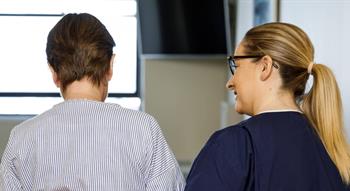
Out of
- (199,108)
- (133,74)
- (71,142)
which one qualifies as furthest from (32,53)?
(71,142)

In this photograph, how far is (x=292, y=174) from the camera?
4.40 ft

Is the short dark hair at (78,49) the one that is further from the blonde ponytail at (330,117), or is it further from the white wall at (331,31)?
the white wall at (331,31)

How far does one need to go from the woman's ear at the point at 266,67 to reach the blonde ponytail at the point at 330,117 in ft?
0.38

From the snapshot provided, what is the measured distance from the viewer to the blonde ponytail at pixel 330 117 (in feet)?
4.66

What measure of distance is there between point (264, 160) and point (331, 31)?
3.80ft

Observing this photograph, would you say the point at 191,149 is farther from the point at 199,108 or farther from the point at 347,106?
the point at 347,106

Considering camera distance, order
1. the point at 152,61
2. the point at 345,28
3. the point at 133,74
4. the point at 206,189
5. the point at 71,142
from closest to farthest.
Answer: the point at 206,189 < the point at 71,142 < the point at 345,28 < the point at 152,61 < the point at 133,74

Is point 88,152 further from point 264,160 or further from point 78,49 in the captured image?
point 264,160

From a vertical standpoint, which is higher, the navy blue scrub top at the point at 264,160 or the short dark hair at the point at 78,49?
the short dark hair at the point at 78,49

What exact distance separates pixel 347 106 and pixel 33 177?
1204mm

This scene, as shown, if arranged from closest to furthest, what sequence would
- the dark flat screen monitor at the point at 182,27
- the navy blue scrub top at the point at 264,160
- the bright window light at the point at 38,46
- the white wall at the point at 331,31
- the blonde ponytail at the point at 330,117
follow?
the navy blue scrub top at the point at 264,160
the blonde ponytail at the point at 330,117
the white wall at the point at 331,31
the dark flat screen monitor at the point at 182,27
the bright window light at the point at 38,46

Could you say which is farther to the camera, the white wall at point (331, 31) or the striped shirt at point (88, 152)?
the white wall at point (331, 31)

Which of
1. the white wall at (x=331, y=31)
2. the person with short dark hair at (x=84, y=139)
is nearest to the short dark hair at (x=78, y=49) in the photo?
the person with short dark hair at (x=84, y=139)

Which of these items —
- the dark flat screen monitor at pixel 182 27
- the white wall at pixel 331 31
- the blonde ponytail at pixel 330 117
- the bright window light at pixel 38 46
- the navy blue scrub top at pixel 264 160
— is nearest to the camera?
the navy blue scrub top at pixel 264 160
